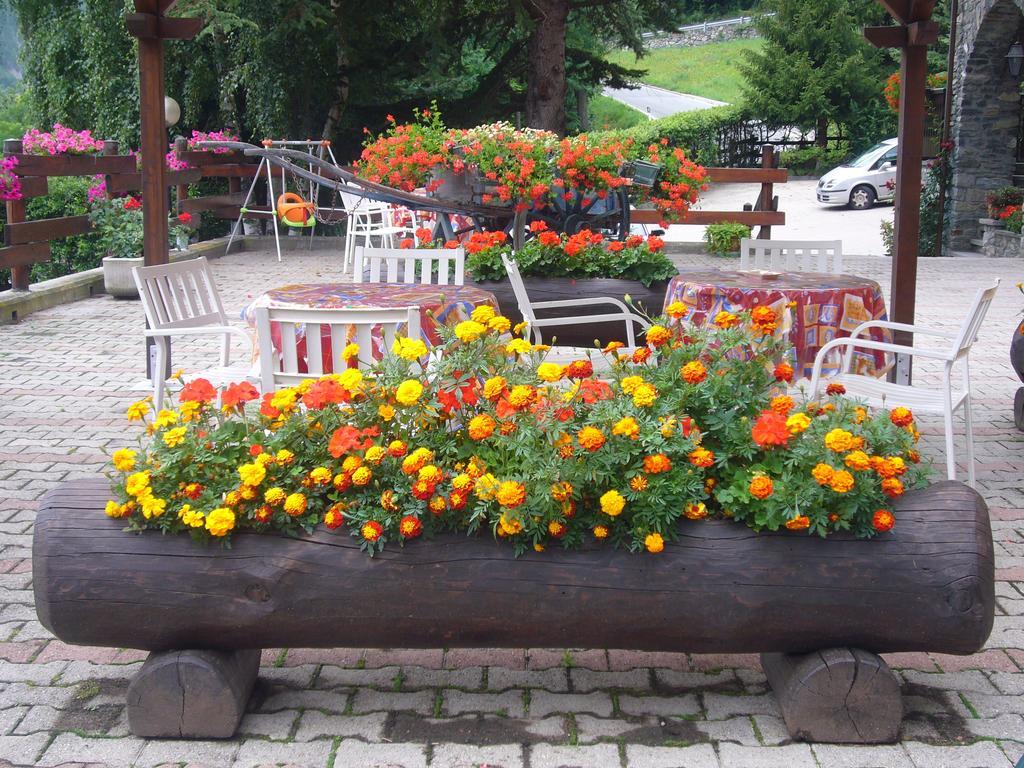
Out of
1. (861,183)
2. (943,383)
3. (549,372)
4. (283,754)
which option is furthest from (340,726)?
(861,183)

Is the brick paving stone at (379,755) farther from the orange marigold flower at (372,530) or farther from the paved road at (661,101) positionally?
the paved road at (661,101)

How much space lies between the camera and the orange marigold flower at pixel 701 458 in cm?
257

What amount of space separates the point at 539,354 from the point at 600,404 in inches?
12.2

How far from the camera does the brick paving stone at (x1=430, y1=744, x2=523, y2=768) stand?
8.36ft

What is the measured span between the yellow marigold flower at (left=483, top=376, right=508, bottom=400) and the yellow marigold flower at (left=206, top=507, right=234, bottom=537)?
657 millimetres

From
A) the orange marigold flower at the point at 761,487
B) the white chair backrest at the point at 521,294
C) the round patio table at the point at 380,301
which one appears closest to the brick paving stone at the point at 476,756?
the orange marigold flower at the point at 761,487

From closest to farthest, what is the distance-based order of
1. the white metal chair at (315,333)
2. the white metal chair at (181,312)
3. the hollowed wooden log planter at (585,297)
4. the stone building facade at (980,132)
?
the white metal chair at (315,333)
the white metal chair at (181,312)
the hollowed wooden log planter at (585,297)
the stone building facade at (980,132)

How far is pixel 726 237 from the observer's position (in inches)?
542

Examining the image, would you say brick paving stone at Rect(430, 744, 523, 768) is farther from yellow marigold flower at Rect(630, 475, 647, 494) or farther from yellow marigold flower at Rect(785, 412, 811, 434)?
yellow marigold flower at Rect(785, 412, 811, 434)

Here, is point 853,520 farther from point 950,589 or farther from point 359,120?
point 359,120

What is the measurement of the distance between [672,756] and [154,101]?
480 cm

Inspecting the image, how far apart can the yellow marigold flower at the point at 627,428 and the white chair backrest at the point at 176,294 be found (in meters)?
2.81

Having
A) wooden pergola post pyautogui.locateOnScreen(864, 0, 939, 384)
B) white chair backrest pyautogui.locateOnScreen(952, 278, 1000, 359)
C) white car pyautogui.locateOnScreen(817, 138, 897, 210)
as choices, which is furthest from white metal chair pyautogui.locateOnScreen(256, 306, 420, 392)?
white car pyautogui.locateOnScreen(817, 138, 897, 210)

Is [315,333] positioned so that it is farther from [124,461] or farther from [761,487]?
[761,487]
